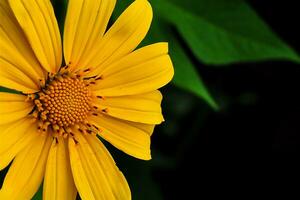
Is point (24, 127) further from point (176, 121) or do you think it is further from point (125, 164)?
point (176, 121)

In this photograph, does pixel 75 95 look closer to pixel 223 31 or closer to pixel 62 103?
pixel 62 103

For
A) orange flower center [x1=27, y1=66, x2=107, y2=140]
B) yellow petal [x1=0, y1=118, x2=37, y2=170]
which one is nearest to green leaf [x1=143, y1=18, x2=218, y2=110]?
orange flower center [x1=27, y1=66, x2=107, y2=140]

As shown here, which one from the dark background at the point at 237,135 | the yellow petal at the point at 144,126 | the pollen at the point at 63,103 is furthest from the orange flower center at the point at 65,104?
the dark background at the point at 237,135

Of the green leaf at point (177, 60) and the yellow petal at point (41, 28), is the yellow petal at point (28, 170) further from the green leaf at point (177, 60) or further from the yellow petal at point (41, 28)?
the green leaf at point (177, 60)

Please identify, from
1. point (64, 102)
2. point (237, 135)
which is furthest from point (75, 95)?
point (237, 135)

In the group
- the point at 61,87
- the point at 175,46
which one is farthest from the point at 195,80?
the point at 61,87

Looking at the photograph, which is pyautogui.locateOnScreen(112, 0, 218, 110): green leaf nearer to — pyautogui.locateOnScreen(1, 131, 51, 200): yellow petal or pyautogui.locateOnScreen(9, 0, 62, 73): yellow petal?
pyautogui.locateOnScreen(9, 0, 62, 73): yellow petal
